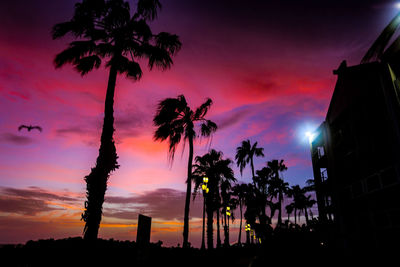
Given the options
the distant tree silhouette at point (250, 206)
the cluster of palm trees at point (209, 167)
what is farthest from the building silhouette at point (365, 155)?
the distant tree silhouette at point (250, 206)

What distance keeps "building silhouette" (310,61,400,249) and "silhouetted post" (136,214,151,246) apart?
11112 mm

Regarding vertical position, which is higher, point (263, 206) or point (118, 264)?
point (263, 206)

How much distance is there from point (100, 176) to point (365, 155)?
13250 millimetres

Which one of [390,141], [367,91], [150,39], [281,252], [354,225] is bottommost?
[281,252]

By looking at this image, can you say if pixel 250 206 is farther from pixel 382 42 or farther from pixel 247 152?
pixel 382 42

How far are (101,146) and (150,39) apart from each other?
5890 millimetres

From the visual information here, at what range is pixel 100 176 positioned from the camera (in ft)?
28.7

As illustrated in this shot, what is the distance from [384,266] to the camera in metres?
11.1

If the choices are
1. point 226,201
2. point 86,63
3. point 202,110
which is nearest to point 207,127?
point 202,110

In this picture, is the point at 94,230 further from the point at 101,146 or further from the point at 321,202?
the point at 321,202

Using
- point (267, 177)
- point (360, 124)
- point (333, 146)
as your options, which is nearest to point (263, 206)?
point (267, 177)

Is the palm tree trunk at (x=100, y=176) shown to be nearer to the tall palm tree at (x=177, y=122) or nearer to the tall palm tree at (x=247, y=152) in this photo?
the tall palm tree at (x=177, y=122)

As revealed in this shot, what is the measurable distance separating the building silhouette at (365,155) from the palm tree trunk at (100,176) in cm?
1208

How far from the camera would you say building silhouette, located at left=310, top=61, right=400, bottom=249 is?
438 inches
